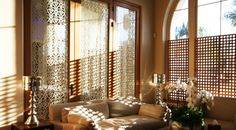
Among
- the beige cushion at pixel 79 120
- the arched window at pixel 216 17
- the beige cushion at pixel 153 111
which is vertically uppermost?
the arched window at pixel 216 17

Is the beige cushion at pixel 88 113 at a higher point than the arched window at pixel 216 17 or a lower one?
lower

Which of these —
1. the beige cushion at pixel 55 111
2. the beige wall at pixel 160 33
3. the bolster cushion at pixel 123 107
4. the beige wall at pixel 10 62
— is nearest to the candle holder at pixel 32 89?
the beige wall at pixel 10 62

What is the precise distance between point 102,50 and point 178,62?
6.43 ft

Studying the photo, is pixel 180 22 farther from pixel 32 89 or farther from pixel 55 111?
pixel 32 89

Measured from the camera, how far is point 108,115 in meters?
4.61

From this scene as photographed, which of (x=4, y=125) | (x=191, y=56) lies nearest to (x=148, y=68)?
(x=191, y=56)

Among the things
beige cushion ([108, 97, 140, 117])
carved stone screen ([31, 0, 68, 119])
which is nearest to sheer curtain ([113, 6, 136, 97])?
beige cushion ([108, 97, 140, 117])

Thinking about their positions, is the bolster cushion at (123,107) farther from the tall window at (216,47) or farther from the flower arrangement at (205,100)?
the tall window at (216,47)

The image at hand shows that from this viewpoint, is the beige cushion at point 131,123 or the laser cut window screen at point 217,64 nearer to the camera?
the beige cushion at point 131,123

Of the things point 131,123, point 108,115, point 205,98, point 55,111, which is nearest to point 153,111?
point 131,123

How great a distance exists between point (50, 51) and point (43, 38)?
25cm

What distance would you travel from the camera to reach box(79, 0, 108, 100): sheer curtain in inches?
187

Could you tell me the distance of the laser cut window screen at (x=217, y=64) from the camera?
16.6ft

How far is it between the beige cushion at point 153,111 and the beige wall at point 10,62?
7.44 feet
